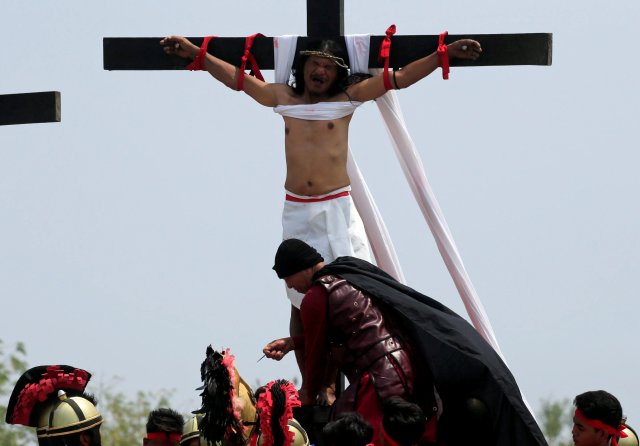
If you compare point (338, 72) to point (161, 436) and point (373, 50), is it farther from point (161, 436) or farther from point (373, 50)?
point (161, 436)

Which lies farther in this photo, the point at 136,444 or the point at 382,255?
the point at 136,444

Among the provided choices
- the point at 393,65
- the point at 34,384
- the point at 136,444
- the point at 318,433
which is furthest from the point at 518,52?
the point at 136,444

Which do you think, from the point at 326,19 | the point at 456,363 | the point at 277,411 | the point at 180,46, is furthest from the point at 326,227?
the point at 277,411

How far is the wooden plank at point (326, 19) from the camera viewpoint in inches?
404

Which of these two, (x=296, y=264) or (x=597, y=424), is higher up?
(x=296, y=264)

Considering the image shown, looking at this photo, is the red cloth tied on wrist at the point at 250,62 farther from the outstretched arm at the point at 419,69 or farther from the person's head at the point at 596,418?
the person's head at the point at 596,418

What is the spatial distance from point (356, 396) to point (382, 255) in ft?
7.47

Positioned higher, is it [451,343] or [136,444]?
[451,343]

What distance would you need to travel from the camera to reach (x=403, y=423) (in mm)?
7297

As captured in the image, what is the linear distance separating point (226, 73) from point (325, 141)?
A: 0.74 metres

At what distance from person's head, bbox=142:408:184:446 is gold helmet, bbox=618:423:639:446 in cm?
203

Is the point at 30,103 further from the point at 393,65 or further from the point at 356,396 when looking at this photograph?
the point at 356,396

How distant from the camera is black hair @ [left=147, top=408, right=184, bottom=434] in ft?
27.9

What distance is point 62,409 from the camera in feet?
25.5
